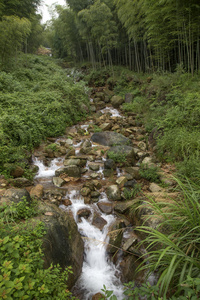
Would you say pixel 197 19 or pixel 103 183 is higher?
pixel 197 19

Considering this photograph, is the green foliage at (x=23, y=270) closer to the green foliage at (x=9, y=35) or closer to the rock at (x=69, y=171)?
the rock at (x=69, y=171)

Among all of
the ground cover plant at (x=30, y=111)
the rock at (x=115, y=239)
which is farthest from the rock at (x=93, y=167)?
the rock at (x=115, y=239)

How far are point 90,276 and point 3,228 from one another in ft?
6.46

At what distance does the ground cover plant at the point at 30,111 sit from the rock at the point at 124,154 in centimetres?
259

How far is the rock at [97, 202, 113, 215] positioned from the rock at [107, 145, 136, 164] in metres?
1.74

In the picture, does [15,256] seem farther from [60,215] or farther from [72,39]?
[72,39]

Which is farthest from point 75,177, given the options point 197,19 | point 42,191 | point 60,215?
point 197,19

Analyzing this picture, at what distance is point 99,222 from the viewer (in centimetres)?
366

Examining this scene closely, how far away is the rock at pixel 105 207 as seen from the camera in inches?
151

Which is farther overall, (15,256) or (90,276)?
(90,276)

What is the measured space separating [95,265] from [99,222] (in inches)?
30.3

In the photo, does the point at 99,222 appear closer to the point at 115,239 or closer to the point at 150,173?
the point at 115,239

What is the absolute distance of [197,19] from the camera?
23.2 feet

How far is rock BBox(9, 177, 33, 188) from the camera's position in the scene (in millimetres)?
3744
